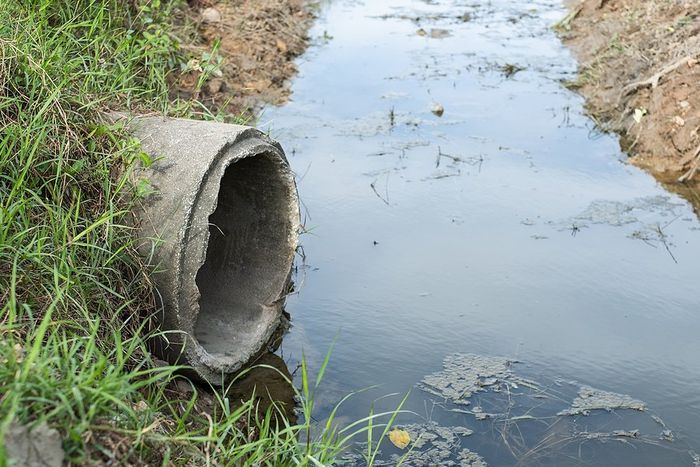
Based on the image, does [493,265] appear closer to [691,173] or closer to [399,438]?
[399,438]

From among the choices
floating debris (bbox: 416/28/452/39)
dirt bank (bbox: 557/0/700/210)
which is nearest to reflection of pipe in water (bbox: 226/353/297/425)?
dirt bank (bbox: 557/0/700/210)

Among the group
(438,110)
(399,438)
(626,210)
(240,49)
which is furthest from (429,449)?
(240,49)

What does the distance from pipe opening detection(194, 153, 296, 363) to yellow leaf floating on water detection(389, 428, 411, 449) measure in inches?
33.5

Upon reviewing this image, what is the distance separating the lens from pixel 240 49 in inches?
303

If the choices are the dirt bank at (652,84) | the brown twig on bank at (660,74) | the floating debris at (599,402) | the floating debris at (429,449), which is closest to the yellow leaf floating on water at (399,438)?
the floating debris at (429,449)

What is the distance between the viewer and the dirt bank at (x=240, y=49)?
21.3ft

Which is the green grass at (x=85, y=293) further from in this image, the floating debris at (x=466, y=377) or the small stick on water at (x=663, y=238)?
the small stick on water at (x=663, y=238)

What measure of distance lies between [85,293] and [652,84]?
→ 4956 millimetres

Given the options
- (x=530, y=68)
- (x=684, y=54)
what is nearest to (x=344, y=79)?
(x=530, y=68)

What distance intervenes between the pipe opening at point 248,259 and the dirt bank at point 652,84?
3044 millimetres

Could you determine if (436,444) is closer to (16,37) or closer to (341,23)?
(16,37)

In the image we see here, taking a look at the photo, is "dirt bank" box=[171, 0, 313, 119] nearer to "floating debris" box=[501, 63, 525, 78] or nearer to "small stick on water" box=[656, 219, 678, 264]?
"floating debris" box=[501, 63, 525, 78]

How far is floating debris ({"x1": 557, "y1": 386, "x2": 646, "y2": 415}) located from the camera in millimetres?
3789

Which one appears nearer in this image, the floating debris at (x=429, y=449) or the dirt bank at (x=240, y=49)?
the floating debris at (x=429, y=449)
